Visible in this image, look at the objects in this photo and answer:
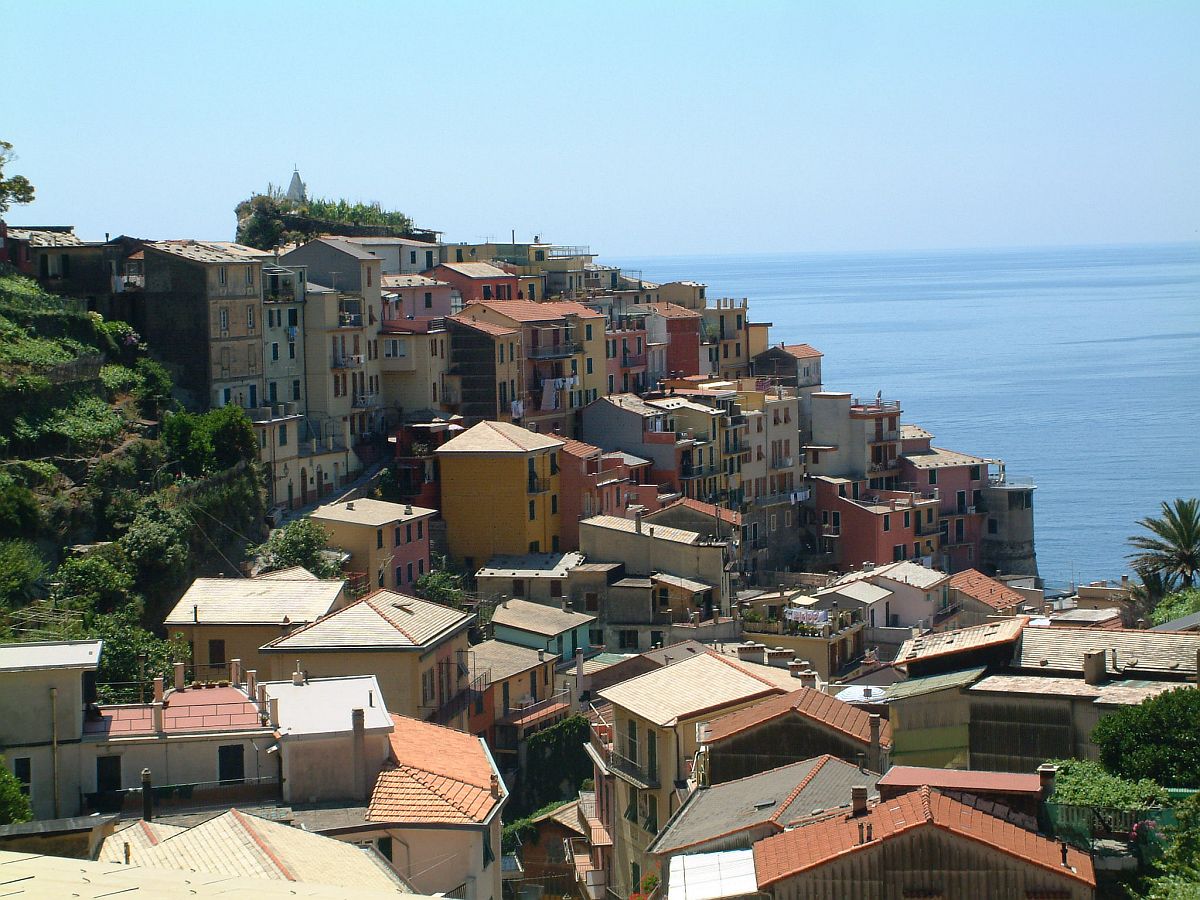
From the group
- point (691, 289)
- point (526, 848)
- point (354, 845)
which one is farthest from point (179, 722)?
point (691, 289)

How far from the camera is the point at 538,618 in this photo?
50.7 m

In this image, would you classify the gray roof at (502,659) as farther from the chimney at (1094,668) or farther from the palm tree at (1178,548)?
the chimney at (1094,668)

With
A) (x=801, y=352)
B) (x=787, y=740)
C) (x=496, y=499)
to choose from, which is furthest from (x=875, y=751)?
(x=801, y=352)

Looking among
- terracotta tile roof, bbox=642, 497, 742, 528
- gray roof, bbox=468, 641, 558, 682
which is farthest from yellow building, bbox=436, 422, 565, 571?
gray roof, bbox=468, 641, 558, 682

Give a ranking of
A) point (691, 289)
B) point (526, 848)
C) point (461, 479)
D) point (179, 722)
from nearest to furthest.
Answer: point (179, 722), point (526, 848), point (461, 479), point (691, 289)

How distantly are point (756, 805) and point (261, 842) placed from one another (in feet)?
20.1

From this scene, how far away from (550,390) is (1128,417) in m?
67.2

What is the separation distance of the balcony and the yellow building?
8941 millimetres

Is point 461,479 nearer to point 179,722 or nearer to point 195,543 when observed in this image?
point 195,543

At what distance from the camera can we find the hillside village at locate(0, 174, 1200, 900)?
67.4ft

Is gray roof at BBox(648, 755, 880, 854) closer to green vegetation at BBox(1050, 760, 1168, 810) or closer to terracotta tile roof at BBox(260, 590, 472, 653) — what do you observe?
green vegetation at BBox(1050, 760, 1168, 810)

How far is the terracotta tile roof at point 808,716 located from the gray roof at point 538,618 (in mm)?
21480

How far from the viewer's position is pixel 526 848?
38.3m

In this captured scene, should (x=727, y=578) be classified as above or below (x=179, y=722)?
below
